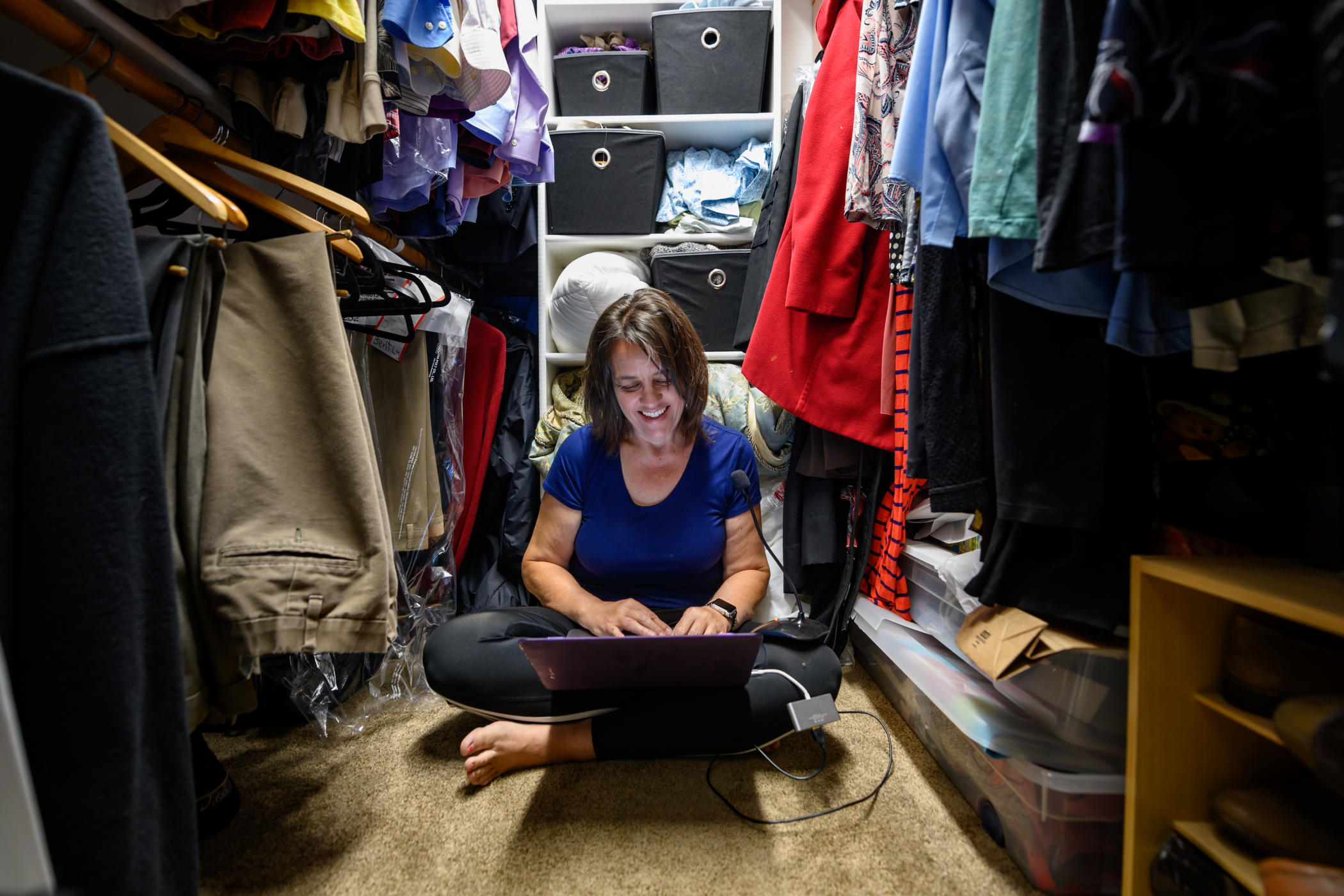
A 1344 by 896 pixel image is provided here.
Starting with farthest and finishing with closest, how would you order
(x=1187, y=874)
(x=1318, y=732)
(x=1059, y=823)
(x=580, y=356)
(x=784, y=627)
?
(x=580, y=356), (x=784, y=627), (x=1059, y=823), (x=1187, y=874), (x=1318, y=732)

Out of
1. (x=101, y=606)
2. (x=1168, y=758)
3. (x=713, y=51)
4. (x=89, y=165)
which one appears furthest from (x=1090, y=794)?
(x=713, y=51)

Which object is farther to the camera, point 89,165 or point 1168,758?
point 1168,758

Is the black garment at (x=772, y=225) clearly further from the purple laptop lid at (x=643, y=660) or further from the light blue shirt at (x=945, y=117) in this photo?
the purple laptop lid at (x=643, y=660)

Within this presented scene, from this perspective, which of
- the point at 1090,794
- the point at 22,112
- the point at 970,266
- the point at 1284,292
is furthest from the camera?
the point at 970,266

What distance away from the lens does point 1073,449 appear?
727mm

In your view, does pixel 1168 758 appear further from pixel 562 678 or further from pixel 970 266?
pixel 562 678

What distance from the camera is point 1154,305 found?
2.13ft

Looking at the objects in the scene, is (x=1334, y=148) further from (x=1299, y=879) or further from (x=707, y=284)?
(x=707, y=284)

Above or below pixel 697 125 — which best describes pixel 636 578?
below

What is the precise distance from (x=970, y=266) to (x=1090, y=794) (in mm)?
672

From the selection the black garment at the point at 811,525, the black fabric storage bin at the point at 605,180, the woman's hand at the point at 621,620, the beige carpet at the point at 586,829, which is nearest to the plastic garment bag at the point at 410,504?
the beige carpet at the point at 586,829

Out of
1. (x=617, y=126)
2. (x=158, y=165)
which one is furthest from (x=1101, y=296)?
(x=617, y=126)

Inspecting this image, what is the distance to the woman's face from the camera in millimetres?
1313

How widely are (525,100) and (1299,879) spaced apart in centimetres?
170
